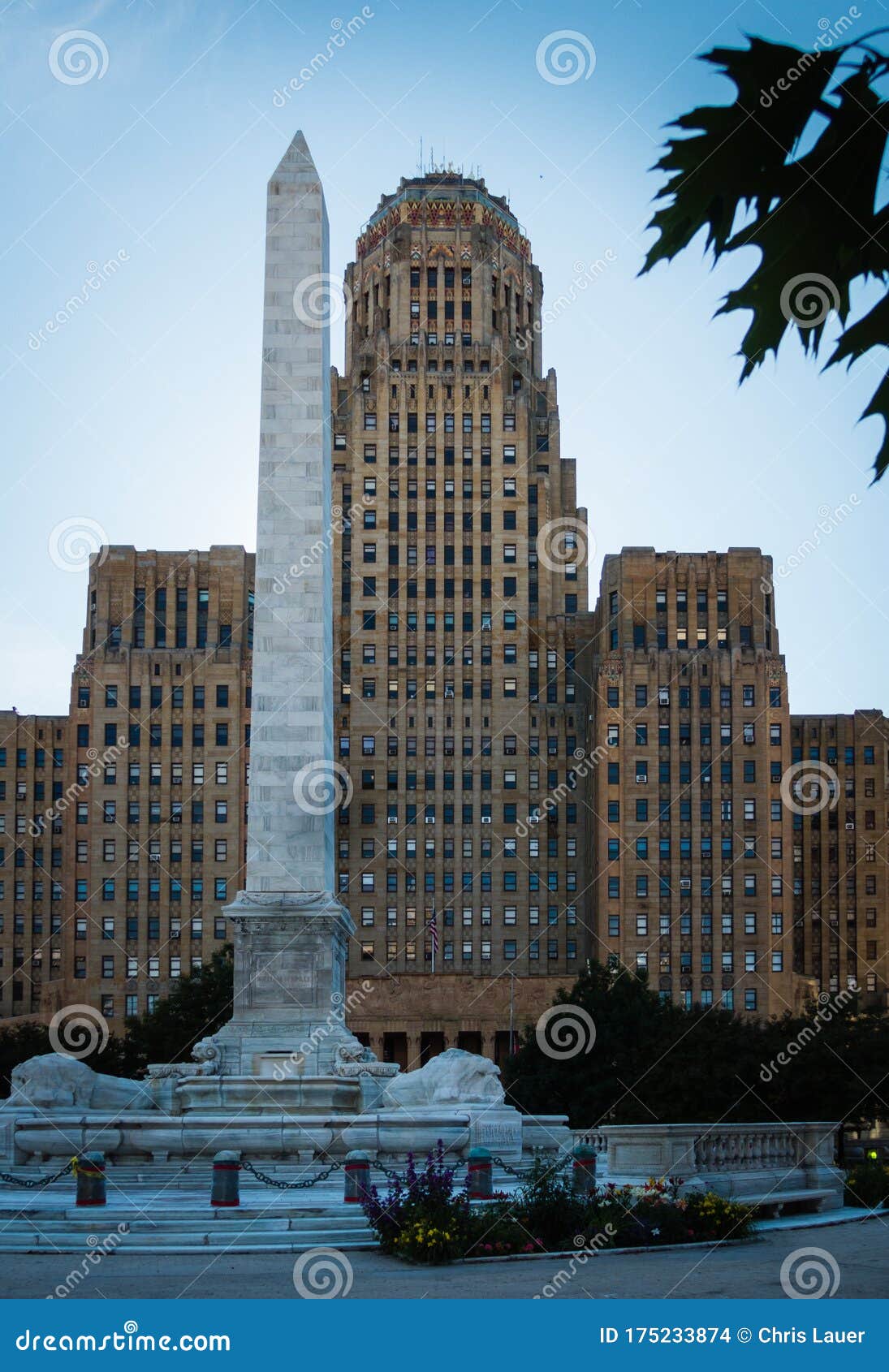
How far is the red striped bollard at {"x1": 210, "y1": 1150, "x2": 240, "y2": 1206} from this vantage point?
950 inches

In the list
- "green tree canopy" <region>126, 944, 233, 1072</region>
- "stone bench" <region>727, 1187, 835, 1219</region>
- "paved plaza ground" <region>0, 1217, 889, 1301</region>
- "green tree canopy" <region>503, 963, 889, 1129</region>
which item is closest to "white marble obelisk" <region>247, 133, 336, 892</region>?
"stone bench" <region>727, 1187, 835, 1219</region>

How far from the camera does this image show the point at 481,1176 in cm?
2422

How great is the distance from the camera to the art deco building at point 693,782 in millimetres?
115375

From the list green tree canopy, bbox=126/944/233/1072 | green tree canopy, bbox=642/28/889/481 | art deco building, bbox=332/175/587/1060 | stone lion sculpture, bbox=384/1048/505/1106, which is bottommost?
stone lion sculpture, bbox=384/1048/505/1106

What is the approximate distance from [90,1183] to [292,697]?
18.7 meters

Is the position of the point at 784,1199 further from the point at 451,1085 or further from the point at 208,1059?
the point at 208,1059

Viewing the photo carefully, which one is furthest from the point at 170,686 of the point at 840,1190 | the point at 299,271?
the point at 840,1190

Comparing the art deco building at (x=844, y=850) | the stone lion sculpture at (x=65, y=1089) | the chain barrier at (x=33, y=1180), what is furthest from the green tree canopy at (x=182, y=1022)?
the chain barrier at (x=33, y=1180)

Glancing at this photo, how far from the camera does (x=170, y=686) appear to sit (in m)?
121

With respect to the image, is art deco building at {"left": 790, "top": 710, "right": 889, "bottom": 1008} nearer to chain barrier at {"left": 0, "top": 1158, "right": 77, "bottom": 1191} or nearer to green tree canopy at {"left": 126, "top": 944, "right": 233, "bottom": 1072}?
green tree canopy at {"left": 126, "top": 944, "right": 233, "bottom": 1072}

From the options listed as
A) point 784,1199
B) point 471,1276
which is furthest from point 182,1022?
point 471,1276

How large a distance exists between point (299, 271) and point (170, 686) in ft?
260

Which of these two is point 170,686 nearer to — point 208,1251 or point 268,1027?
point 268,1027

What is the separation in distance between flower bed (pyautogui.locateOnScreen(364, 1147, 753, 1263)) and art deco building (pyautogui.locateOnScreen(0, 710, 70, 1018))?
362ft
